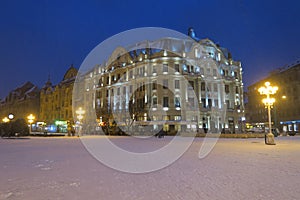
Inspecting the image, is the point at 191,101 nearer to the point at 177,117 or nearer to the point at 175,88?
the point at 175,88

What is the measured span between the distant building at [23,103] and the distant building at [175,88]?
37.3 m

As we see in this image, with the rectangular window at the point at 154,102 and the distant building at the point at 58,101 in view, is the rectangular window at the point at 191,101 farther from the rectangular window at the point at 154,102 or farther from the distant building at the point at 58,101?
the distant building at the point at 58,101

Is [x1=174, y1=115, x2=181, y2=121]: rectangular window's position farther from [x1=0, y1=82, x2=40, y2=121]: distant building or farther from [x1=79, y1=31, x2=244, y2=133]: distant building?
[x1=0, y1=82, x2=40, y2=121]: distant building

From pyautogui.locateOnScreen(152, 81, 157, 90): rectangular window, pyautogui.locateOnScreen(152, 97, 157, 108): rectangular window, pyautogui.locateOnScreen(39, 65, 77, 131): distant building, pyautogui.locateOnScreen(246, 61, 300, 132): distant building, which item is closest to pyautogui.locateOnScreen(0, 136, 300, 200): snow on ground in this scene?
pyautogui.locateOnScreen(152, 97, 157, 108): rectangular window

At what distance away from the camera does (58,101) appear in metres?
74.7

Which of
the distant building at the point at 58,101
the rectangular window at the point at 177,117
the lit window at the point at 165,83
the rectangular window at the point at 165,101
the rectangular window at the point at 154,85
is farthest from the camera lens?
the distant building at the point at 58,101

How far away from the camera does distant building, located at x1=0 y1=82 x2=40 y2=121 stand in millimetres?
83812

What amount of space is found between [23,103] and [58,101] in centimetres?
2006

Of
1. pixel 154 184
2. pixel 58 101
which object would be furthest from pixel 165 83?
pixel 154 184

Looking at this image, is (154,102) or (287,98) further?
(287,98)

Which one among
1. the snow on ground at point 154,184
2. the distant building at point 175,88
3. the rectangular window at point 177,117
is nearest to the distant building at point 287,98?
the distant building at point 175,88

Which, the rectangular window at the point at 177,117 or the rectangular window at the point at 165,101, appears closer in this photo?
the rectangular window at the point at 177,117

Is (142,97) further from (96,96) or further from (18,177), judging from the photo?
(18,177)

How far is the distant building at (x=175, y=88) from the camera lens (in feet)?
A: 159
